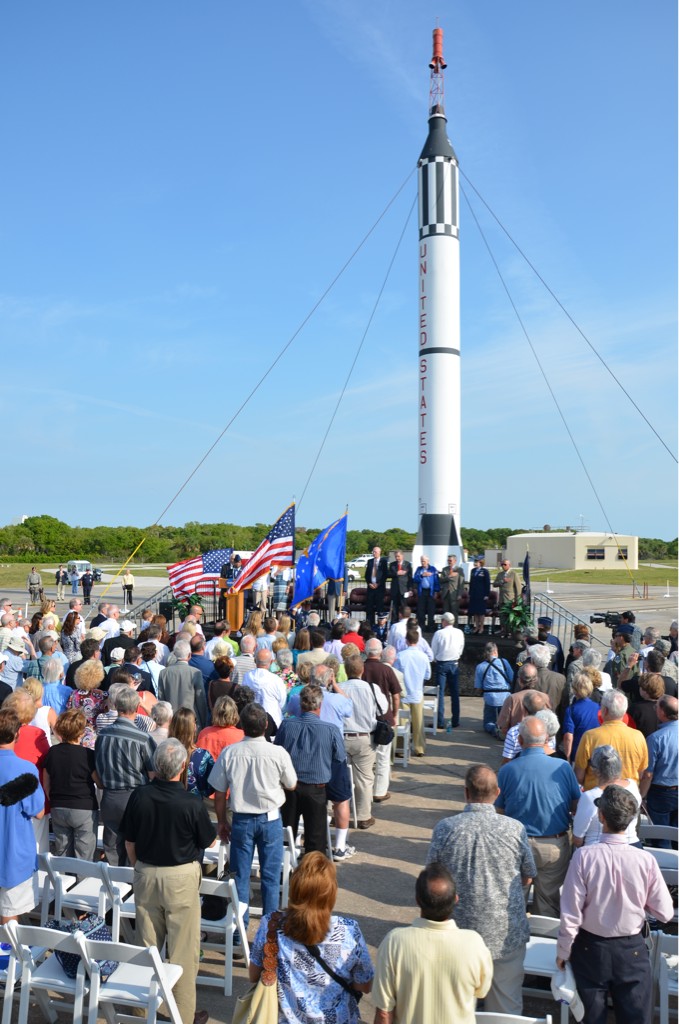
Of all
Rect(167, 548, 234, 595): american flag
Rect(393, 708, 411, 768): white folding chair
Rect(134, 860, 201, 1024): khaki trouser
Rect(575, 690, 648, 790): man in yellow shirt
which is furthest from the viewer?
Rect(167, 548, 234, 595): american flag

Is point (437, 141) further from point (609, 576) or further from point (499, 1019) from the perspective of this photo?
point (609, 576)

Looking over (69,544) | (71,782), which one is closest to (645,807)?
(71,782)

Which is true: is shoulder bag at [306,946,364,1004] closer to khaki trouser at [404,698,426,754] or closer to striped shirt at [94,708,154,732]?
striped shirt at [94,708,154,732]

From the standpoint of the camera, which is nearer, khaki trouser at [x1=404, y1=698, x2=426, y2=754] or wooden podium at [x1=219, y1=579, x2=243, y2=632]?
khaki trouser at [x1=404, y1=698, x2=426, y2=754]

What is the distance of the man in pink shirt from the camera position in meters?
3.96

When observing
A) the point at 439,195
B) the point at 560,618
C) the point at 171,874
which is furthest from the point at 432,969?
the point at 439,195

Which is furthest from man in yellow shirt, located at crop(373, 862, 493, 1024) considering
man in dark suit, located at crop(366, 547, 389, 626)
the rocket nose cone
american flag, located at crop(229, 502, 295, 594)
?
the rocket nose cone

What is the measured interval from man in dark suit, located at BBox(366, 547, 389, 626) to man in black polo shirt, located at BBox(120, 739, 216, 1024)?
12.8 metres

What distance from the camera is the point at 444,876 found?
3.33m

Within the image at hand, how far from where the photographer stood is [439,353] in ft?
65.1

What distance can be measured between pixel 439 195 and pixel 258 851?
17.7 metres

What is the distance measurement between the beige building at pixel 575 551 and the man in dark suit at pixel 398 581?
42.6 meters

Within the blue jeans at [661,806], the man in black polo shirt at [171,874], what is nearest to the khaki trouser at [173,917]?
the man in black polo shirt at [171,874]

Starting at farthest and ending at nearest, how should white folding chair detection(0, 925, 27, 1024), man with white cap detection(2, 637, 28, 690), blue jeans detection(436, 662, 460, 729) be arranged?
blue jeans detection(436, 662, 460, 729)
man with white cap detection(2, 637, 28, 690)
white folding chair detection(0, 925, 27, 1024)
